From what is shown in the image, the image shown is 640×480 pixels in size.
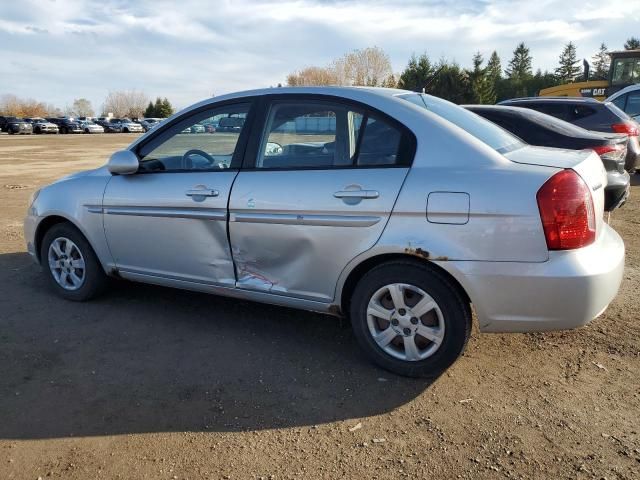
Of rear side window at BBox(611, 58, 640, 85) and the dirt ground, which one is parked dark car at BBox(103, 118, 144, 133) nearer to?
rear side window at BBox(611, 58, 640, 85)

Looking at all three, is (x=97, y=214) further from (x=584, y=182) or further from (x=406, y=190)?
(x=584, y=182)

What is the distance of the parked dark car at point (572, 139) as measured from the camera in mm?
6074

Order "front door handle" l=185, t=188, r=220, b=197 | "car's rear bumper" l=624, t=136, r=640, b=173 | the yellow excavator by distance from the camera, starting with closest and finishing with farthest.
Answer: "front door handle" l=185, t=188, r=220, b=197, "car's rear bumper" l=624, t=136, r=640, b=173, the yellow excavator

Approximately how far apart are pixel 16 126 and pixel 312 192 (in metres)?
57.0

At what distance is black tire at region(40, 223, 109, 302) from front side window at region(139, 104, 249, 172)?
92 centimetres

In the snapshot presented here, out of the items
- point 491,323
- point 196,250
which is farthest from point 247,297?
point 491,323

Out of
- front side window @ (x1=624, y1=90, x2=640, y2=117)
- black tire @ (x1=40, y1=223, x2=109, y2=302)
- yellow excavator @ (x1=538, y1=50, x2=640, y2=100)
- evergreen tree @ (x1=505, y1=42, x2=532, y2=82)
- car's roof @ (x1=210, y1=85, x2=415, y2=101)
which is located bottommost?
black tire @ (x1=40, y1=223, x2=109, y2=302)

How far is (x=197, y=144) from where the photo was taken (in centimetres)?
413

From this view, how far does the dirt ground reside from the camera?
2.59 m

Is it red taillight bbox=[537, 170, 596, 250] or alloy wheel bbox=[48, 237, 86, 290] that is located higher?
red taillight bbox=[537, 170, 596, 250]

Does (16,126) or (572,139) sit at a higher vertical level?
(16,126)

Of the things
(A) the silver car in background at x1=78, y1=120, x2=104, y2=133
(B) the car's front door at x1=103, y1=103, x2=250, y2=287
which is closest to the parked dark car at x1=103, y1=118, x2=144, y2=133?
(A) the silver car in background at x1=78, y1=120, x2=104, y2=133

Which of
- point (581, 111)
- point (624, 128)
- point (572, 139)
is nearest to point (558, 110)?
point (581, 111)

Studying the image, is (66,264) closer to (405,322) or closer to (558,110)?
(405,322)
